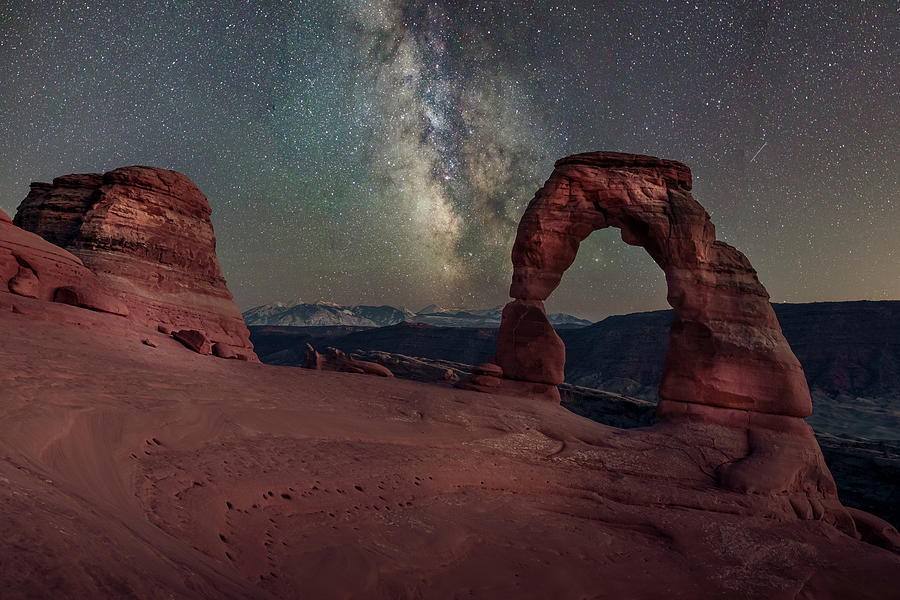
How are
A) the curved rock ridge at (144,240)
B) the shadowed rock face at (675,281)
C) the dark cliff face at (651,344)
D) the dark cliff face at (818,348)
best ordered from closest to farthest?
the shadowed rock face at (675,281)
the curved rock ridge at (144,240)
the dark cliff face at (818,348)
the dark cliff face at (651,344)

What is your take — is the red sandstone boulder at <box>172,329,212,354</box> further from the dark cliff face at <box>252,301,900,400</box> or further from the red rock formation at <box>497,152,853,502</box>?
the dark cliff face at <box>252,301,900,400</box>

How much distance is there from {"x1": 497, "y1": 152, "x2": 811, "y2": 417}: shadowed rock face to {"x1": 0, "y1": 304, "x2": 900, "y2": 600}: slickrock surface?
2835mm

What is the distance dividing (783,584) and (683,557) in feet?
3.46

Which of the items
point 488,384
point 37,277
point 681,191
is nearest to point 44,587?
point 488,384

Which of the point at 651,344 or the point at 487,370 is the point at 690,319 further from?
the point at 651,344

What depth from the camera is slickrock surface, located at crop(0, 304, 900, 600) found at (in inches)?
93.4

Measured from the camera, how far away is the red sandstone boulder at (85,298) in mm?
11594

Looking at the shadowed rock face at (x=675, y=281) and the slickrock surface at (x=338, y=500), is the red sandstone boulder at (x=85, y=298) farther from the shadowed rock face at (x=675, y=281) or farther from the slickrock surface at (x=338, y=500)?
the shadowed rock face at (x=675, y=281)

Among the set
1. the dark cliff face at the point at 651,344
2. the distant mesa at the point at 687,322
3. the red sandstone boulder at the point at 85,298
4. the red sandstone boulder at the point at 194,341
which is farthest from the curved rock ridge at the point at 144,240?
the dark cliff face at the point at 651,344

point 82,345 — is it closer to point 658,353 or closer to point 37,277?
point 37,277

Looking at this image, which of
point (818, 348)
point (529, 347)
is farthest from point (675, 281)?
point (818, 348)

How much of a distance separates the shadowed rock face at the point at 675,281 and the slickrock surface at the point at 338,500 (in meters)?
2.83

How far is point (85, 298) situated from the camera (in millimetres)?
11625

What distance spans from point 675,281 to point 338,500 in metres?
12.1
